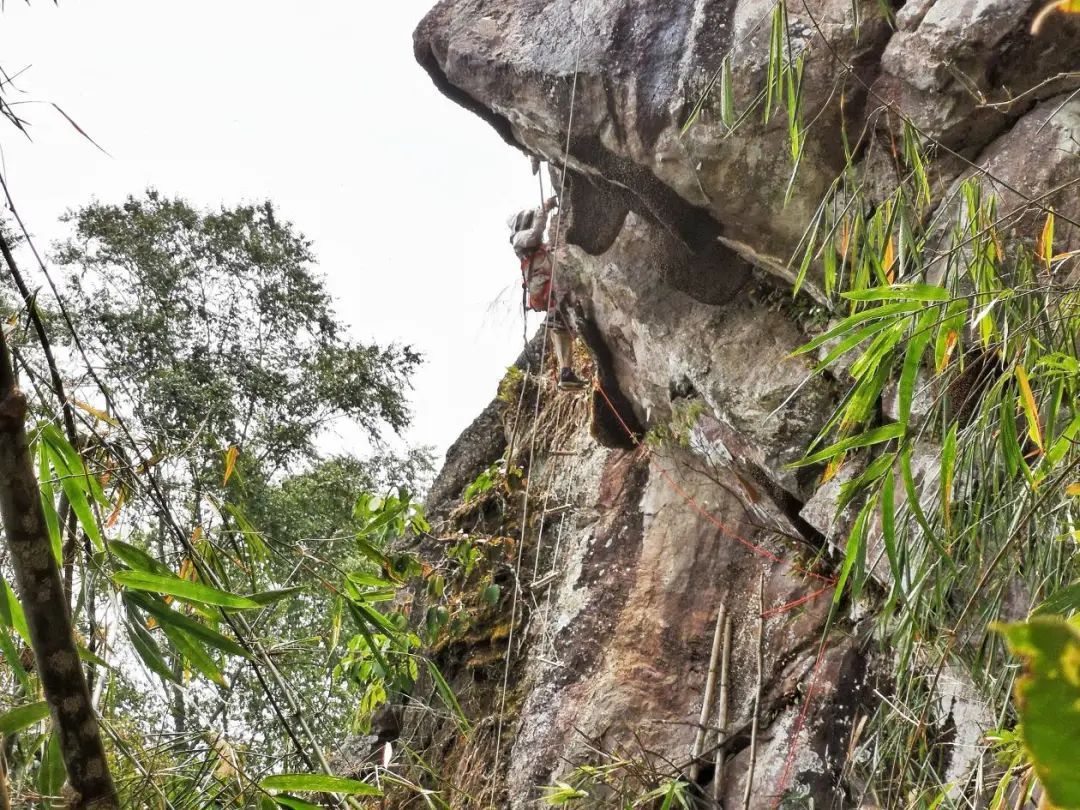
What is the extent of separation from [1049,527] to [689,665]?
66.5 inches

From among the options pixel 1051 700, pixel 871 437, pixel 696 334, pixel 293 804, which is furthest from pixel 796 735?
pixel 1051 700

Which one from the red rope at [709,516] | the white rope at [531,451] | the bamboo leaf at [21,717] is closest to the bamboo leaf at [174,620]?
the bamboo leaf at [21,717]

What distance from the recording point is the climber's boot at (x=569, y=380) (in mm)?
3615

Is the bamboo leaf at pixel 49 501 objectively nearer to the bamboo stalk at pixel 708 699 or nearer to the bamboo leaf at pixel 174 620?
the bamboo leaf at pixel 174 620

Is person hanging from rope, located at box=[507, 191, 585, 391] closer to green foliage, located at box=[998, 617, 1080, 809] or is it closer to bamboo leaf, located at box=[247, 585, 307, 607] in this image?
bamboo leaf, located at box=[247, 585, 307, 607]

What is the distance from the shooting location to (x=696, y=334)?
2.77 m

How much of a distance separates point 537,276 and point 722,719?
5.17ft

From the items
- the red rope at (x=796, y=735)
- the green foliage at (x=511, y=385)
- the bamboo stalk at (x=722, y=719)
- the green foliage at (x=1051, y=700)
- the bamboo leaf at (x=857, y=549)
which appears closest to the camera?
the green foliage at (x=1051, y=700)

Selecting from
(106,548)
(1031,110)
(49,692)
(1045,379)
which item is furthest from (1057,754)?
(1031,110)

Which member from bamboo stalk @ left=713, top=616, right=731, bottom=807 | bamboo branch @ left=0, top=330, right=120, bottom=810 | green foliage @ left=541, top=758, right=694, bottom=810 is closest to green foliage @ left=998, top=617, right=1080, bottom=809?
bamboo branch @ left=0, top=330, right=120, bottom=810

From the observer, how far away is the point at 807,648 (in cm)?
263

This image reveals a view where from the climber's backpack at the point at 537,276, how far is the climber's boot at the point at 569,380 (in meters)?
0.41

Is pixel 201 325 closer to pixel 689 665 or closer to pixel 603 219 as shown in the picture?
pixel 603 219

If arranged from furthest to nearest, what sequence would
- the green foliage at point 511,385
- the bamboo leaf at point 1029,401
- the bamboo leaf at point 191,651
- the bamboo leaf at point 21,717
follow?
the green foliage at point 511,385 < the bamboo leaf at point 1029,401 < the bamboo leaf at point 191,651 < the bamboo leaf at point 21,717
